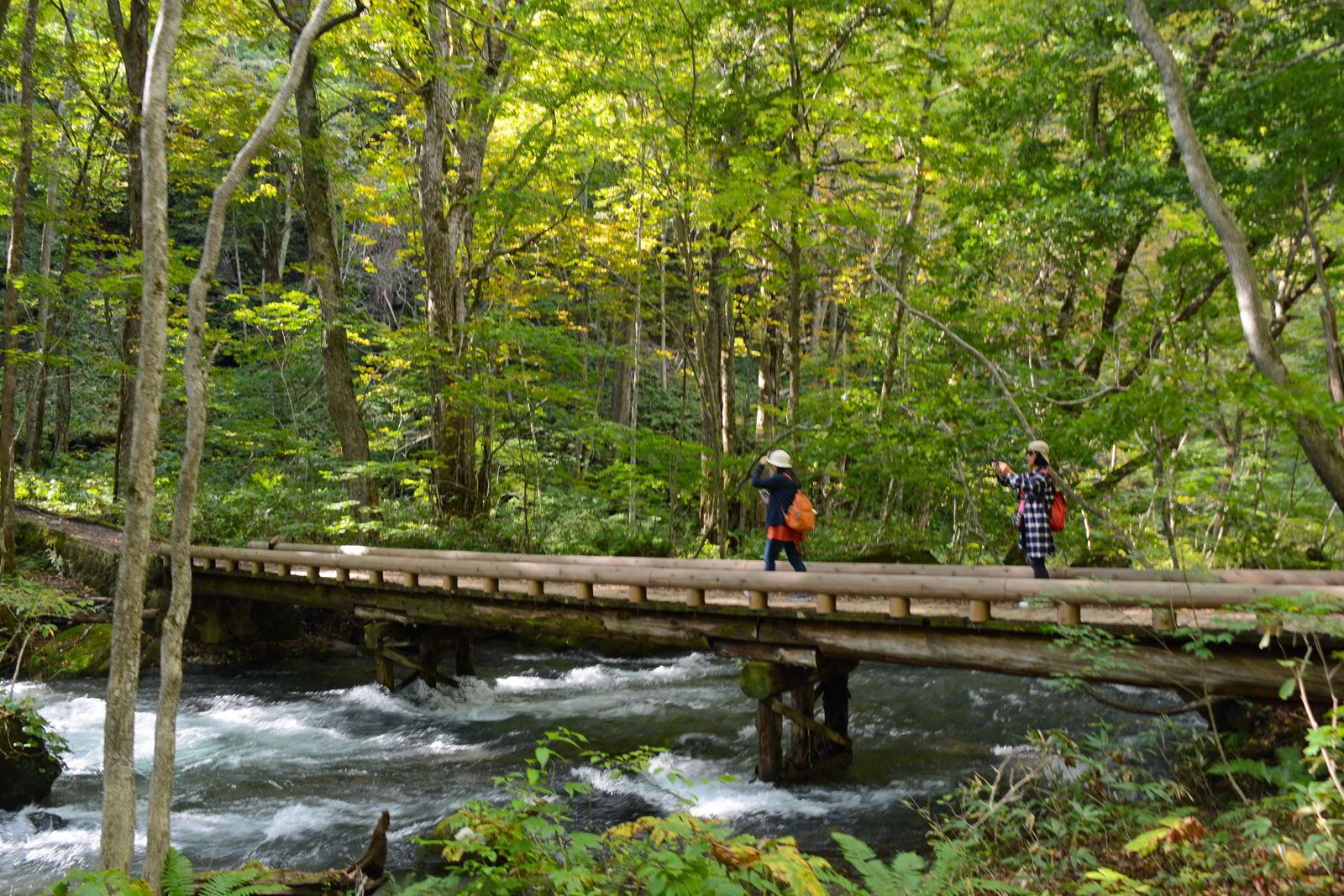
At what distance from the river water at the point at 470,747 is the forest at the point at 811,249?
2628mm

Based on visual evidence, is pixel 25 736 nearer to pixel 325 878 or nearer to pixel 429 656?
pixel 325 878

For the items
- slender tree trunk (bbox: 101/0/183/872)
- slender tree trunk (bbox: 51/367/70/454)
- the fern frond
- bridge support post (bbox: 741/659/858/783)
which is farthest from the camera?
slender tree trunk (bbox: 51/367/70/454)

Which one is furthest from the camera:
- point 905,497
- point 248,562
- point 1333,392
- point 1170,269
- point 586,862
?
point 905,497

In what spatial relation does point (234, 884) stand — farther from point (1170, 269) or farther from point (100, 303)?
point (100, 303)

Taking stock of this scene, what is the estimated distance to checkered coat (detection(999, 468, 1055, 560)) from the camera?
848 cm

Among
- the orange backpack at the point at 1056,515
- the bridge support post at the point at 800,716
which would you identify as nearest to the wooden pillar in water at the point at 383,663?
the bridge support post at the point at 800,716

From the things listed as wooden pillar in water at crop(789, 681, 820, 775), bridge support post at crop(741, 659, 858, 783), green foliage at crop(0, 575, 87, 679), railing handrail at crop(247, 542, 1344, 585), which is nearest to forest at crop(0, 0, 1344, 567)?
railing handrail at crop(247, 542, 1344, 585)

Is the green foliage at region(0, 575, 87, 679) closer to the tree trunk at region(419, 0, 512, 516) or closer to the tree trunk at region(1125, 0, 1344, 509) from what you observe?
the tree trunk at region(419, 0, 512, 516)

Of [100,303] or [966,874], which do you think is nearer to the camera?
[966,874]

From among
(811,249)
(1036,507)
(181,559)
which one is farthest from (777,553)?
(811,249)

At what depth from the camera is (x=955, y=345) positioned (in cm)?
1580

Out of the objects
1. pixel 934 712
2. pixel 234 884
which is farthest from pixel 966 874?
pixel 934 712

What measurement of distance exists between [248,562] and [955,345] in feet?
41.6

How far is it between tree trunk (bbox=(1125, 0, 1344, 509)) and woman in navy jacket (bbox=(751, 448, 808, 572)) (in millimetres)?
5256
